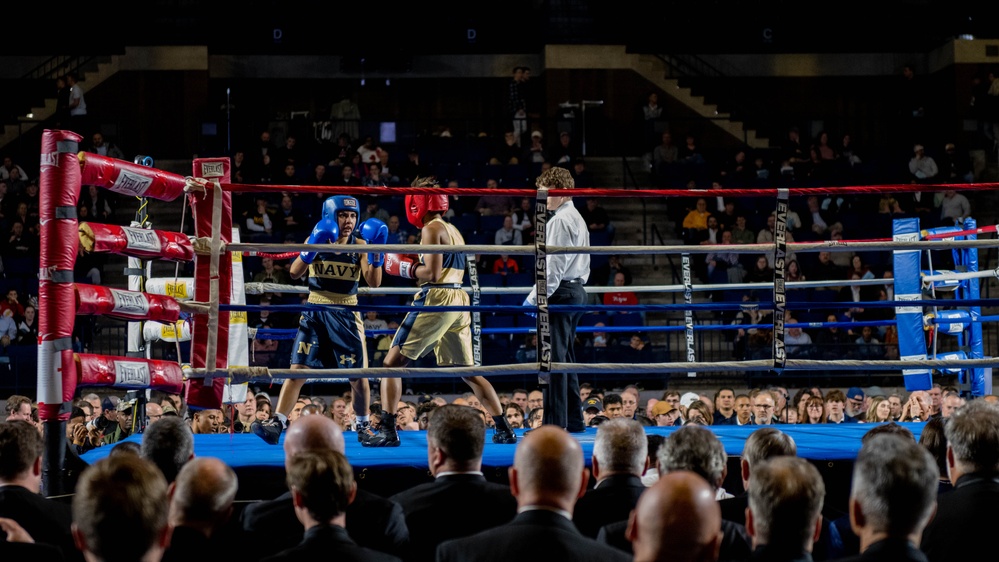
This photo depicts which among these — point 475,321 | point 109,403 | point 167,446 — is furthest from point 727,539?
point 109,403

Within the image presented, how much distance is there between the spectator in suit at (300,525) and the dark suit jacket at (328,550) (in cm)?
33

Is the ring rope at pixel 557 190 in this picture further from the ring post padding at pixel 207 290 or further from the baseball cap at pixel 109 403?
the baseball cap at pixel 109 403

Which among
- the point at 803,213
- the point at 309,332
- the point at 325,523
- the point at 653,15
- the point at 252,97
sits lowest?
the point at 325,523

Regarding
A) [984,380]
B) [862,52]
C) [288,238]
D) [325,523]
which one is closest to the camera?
[325,523]

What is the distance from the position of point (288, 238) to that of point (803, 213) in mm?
6257

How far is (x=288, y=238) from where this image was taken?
448 inches

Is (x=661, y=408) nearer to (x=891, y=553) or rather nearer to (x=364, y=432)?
(x=364, y=432)

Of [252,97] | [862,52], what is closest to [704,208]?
[862,52]

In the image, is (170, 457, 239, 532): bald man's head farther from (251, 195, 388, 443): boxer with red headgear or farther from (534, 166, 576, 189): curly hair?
(534, 166, 576, 189): curly hair

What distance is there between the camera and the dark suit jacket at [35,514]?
2.91 metres

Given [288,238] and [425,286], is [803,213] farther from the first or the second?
[425,286]

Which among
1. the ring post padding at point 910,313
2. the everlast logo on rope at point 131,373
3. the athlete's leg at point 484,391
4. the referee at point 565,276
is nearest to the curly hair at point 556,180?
the referee at point 565,276

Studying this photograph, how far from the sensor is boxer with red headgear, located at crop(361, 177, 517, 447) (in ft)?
16.5

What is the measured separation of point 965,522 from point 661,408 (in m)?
4.44
